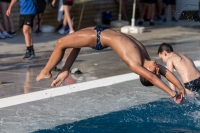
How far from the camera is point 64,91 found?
9.41 metres

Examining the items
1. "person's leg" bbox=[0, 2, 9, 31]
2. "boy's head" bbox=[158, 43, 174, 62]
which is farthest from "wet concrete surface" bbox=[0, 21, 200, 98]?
"boy's head" bbox=[158, 43, 174, 62]

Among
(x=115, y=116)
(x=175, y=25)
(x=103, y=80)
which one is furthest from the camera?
(x=175, y=25)

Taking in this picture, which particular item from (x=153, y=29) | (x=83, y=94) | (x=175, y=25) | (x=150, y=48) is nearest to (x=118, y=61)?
(x=150, y=48)

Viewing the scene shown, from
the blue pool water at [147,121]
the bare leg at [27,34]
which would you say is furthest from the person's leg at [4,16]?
the blue pool water at [147,121]

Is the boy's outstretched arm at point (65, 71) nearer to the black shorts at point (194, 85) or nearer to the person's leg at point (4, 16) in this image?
the black shorts at point (194, 85)

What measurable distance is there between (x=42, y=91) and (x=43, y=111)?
114 centimetres

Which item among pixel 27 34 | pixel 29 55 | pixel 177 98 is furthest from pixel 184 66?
pixel 29 55

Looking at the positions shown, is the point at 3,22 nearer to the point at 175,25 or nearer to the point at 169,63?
the point at 175,25

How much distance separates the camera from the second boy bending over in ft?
23.3

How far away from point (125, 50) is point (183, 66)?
1.67 m

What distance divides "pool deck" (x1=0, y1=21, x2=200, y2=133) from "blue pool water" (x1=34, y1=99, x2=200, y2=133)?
18cm

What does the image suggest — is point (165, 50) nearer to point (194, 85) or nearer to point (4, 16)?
point (194, 85)

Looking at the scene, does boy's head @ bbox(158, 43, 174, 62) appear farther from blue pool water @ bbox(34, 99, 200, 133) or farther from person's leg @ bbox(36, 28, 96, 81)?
person's leg @ bbox(36, 28, 96, 81)

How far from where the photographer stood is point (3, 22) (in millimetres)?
15016
